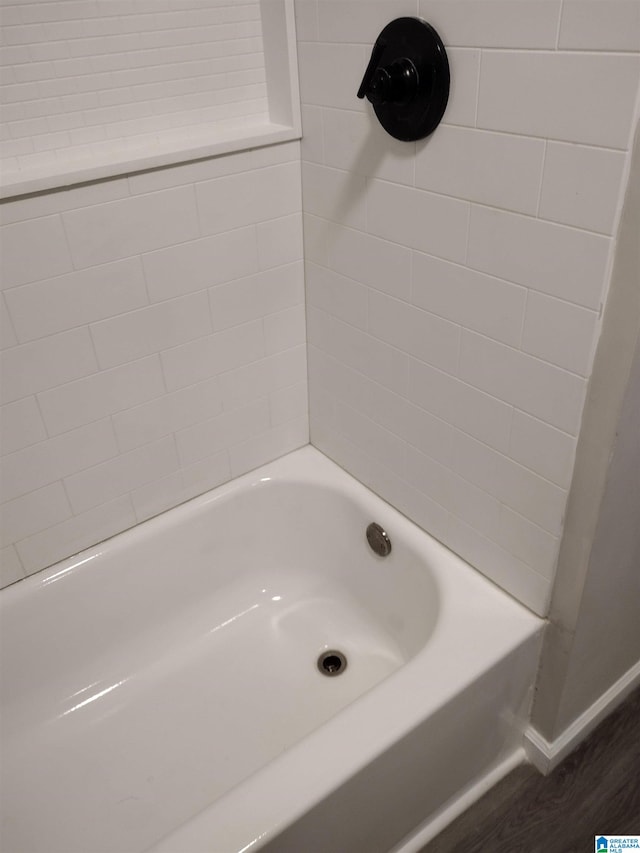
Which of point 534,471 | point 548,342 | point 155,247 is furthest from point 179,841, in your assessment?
point 155,247

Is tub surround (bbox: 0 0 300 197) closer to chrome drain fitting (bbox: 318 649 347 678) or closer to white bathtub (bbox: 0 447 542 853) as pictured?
white bathtub (bbox: 0 447 542 853)

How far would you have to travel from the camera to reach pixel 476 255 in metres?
1.17

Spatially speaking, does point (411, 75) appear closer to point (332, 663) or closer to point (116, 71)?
point (116, 71)

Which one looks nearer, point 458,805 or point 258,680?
point 458,805

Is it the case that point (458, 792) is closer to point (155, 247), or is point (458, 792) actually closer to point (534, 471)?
point (534, 471)

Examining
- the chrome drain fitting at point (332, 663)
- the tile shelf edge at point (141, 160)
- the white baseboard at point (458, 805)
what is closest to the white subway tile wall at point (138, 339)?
the tile shelf edge at point (141, 160)

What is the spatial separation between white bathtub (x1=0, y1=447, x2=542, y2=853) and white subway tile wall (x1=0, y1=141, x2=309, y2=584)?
14 cm

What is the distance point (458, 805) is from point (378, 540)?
63 cm

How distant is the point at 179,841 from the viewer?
1.01 m

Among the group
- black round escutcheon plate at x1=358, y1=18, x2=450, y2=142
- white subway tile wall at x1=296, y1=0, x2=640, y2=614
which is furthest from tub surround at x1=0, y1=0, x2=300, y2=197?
black round escutcheon plate at x1=358, y1=18, x2=450, y2=142

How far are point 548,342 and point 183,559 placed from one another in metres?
1.11

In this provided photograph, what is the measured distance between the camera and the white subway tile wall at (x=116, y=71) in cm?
120

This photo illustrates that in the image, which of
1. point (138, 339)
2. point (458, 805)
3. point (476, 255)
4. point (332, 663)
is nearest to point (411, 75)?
point (476, 255)

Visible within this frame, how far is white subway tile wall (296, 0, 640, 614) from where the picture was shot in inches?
37.2
